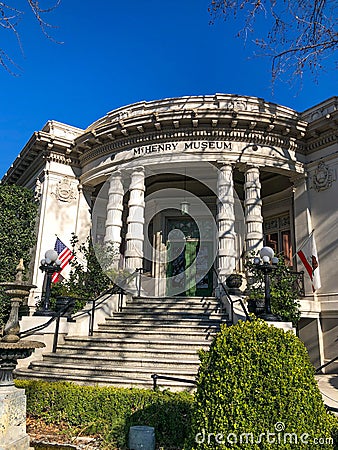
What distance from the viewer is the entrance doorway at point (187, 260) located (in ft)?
52.7

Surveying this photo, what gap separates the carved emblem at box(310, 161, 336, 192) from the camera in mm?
12922

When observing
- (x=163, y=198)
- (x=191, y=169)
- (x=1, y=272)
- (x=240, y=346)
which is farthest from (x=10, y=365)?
(x=163, y=198)

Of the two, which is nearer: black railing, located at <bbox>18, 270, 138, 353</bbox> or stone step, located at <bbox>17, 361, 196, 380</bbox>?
stone step, located at <bbox>17, 361, 196, 380</bbox>

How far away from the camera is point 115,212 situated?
13734 millimetres

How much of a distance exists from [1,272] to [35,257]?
4.96 feet

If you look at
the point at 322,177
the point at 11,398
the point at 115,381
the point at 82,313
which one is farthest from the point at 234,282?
the point at 11,398

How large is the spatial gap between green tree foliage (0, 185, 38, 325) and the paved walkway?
1012 cm

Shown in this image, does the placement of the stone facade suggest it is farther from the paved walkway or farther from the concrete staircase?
the concrete staircase

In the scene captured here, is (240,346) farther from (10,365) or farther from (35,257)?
(35,257)

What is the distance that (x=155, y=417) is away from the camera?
4.84m

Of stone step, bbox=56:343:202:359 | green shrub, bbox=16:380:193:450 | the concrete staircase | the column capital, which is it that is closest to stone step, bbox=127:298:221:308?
the concrete staircase

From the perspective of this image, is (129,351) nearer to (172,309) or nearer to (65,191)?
(172,309)

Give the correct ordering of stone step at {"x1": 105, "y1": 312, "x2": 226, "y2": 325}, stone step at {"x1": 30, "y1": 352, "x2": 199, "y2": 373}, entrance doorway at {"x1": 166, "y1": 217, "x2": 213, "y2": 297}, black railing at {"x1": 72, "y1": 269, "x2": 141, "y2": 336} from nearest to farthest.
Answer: stone step at {"x1": 30, "y1": 352, "x2": 199, "y2": 373}, stone step at {"x1": 105, "y1": 312, "x2": 226, "y2": 325}, black railing at {"x1": 72, "y1": 269, "x2": 141, "y2": 336}, entrance doorway at {"x1": 166, "y1": 217, "x2": 213, "y2": 297}

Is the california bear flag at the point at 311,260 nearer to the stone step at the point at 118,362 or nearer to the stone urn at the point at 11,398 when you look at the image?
the stone step at the point at 118,362
